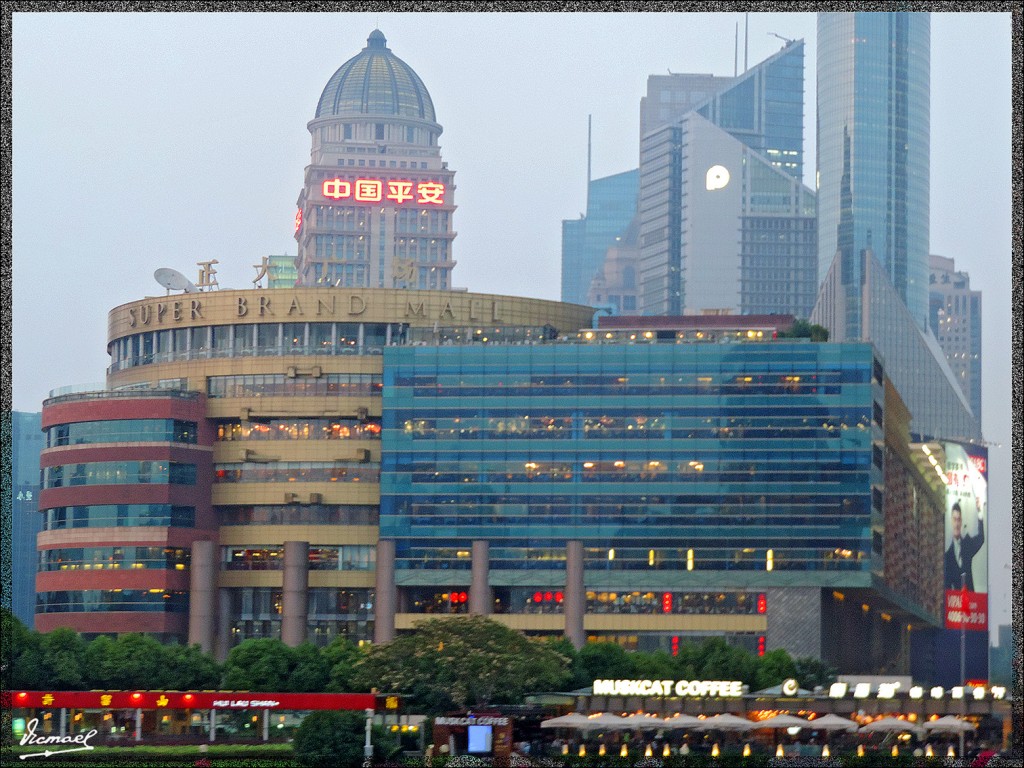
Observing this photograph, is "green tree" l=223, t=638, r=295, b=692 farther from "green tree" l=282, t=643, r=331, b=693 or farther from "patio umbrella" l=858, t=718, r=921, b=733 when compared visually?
"patio umbrella" l=858, t=718, r=921, b=733

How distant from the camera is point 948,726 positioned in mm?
132375

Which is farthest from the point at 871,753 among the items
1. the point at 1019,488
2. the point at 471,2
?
the point at 471,2

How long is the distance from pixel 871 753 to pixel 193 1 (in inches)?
3041

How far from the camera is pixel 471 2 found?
70.8m

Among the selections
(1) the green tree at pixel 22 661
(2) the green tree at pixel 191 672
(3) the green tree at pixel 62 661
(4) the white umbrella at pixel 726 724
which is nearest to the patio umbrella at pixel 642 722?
(4) the white umbrella at pixel 726 724

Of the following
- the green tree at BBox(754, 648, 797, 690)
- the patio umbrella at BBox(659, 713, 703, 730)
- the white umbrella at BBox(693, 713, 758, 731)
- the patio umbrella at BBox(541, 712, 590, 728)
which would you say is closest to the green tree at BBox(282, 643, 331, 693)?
the green tree at BBox(754, 648, 797, 690)

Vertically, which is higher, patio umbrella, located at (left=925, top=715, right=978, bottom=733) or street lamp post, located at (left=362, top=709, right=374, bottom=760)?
patio umbrella, located at (left=925, top=715, right=978, bottom=733)

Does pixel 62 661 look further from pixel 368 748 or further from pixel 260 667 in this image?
pixel 368 748

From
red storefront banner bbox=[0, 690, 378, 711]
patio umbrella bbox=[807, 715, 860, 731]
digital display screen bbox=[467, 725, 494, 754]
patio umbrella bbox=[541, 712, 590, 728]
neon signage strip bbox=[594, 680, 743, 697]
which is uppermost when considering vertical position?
neon signage strip bbox=[594, 680, 743, 697]

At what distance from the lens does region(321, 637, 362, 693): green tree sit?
17760 centimetres

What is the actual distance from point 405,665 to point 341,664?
2357cm

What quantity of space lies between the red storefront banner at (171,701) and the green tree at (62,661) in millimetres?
21586

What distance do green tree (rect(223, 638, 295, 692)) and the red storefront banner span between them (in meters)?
20.6

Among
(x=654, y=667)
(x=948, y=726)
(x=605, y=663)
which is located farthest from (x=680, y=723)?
(x=654, y=667)
